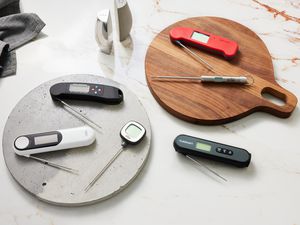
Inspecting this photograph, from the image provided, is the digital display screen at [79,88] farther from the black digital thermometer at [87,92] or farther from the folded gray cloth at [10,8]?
the folded gray cloth at [10,8]

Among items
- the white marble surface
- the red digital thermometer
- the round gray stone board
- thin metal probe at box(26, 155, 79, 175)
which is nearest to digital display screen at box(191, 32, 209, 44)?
the red digital thermometer

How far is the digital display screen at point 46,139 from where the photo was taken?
760 mm

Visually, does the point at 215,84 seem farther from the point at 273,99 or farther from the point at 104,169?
the point at 104,169

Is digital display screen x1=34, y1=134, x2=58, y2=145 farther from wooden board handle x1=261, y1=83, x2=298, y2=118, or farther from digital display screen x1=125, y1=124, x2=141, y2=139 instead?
wooden board handle x1=261, y1=83, x2=298, y2=118

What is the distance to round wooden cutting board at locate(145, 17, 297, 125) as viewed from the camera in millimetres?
835

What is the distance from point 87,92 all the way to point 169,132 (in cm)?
20

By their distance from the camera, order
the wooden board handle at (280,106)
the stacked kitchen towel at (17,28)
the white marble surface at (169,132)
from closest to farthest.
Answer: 1. the white marble surface at (169,132)
2. the wooden board handle at (280,106)
3. the stacked kitchen towel at (17,28)

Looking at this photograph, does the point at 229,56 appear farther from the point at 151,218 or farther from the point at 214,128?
the point at 151,218

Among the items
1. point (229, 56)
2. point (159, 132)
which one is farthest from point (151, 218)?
point (229, 56)

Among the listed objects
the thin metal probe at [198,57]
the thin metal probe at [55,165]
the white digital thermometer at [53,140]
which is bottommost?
the thin metal probe at [55,165]

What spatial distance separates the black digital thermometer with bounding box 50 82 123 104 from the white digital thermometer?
0.08 meters

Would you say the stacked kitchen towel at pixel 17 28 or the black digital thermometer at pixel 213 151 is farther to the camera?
the stacked kitchen towel at pixel 17 28

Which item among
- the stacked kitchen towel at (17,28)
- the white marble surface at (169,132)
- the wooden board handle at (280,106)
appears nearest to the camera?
the white marble surface at (169,132)

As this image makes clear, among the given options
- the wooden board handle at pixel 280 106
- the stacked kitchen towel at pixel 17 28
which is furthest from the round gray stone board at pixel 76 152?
the wooden board handle at pixel 280 106
